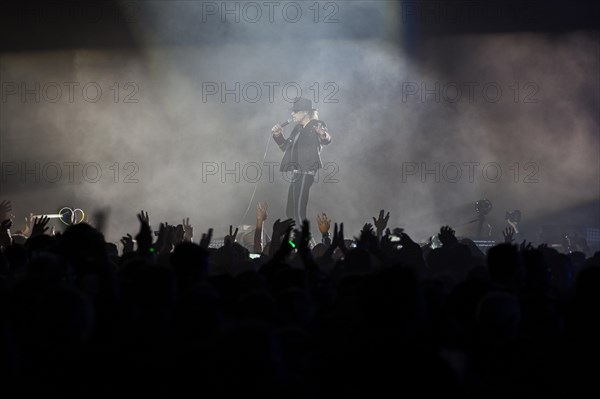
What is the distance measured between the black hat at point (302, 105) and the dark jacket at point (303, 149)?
12.0 inches

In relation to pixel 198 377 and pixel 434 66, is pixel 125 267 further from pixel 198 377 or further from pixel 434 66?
pixel 434 66

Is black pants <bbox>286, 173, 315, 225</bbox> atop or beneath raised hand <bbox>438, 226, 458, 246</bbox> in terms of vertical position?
atop

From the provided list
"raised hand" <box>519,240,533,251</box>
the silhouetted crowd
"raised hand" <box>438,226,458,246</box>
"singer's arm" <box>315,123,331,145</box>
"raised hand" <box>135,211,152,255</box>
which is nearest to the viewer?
the silhouetted crowd

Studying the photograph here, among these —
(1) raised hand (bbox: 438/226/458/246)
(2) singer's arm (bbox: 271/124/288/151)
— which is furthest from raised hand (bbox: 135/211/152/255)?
(2) singer's arm (bbox: 271/124/288/151)

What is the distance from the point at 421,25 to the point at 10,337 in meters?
12.9

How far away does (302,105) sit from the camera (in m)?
13.9

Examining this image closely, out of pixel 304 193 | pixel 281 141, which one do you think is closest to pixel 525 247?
pixel 304 193

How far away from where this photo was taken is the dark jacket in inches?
538

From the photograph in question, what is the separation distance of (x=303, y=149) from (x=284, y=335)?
1123 centimetres

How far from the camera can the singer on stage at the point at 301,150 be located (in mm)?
13680

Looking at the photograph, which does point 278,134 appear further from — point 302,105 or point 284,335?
point 284,335

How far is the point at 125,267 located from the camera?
3.50 m

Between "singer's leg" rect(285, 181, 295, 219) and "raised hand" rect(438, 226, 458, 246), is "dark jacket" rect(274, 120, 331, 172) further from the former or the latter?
"raised hand" rect(438, 226, 458, 246)

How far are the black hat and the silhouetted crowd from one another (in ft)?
34.7
